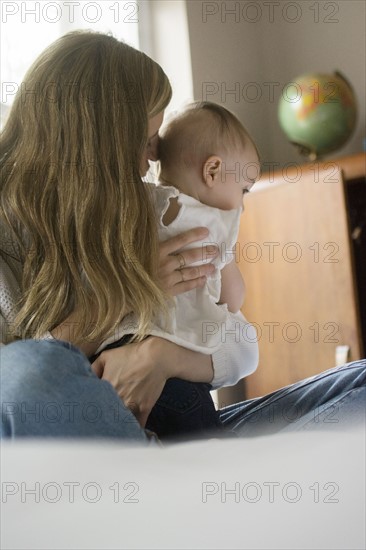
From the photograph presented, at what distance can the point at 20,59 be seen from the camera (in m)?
2.24

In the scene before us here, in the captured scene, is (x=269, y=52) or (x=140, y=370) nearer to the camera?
(x=140, y=370)

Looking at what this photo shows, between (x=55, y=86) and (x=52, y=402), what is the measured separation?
24.8 inches

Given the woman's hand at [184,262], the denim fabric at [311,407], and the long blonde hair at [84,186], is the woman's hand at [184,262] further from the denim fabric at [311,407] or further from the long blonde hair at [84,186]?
the denim fabric at [311,407]

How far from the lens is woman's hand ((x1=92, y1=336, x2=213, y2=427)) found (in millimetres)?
1002

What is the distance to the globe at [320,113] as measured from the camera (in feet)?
7.93

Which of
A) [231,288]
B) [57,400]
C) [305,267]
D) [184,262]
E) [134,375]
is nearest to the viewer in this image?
[57,400]

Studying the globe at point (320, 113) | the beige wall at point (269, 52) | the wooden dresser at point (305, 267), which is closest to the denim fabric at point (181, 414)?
the wooden dresser at point (305, 267)

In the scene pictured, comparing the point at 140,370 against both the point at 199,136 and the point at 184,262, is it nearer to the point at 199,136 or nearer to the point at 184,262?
the point at 184,262

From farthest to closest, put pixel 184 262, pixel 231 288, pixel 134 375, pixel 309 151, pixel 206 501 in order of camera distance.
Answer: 1. pixel 309 151
2. pixel 231 288
3. pixel 184 262
4. pixel 134 375
5. pixel 206 501

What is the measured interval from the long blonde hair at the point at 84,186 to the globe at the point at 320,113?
1.32 m

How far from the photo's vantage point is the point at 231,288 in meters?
1.22

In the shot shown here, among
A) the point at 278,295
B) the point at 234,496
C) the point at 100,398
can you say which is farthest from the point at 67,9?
the point at 234,496

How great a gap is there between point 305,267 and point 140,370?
1382 millimetres

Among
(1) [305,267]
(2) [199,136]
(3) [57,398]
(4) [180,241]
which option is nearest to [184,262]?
(4) [180,241]
